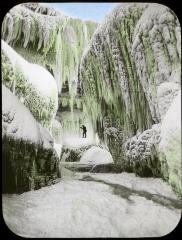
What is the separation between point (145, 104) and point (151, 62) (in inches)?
9.8

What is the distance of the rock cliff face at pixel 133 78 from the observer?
1852 mm

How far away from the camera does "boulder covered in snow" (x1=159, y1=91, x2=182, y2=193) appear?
5.93 ft

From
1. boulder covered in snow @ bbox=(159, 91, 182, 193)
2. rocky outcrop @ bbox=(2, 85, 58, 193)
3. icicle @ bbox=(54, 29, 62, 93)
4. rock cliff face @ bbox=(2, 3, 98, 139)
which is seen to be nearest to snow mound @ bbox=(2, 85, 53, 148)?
rocky outcrop @ bbox=(2, 85, 58, 193)

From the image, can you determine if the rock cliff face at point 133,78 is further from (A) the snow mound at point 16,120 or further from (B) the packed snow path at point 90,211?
(A) the snow mound at point 16,120

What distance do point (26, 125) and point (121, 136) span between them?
0.56 meters

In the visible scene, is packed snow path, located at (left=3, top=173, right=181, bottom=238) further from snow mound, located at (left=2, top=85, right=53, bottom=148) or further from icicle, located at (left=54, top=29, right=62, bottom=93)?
icicle, located at (left=54, top=29, right=62, bottom=93)

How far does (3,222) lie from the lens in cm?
182

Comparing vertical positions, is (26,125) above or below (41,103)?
below

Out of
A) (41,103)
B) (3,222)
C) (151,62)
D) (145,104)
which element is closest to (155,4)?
(151,62)

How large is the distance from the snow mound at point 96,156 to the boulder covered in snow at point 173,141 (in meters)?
0.32

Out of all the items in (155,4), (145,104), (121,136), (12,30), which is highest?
(155,4)

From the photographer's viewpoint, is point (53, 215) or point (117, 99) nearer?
point (53, 215)

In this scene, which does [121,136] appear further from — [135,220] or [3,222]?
[3,222]

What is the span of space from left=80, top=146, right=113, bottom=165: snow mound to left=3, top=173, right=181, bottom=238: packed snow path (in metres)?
0.09
